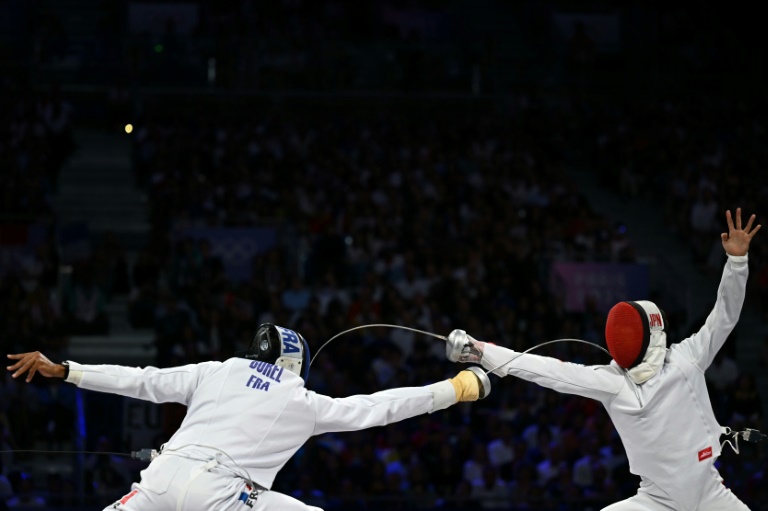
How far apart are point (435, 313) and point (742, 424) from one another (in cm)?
335

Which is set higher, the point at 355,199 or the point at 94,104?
the point at 94,104

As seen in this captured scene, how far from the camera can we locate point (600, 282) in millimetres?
13688

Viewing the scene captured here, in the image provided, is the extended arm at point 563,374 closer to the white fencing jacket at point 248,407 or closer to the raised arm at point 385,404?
the raised arm at point 385,404

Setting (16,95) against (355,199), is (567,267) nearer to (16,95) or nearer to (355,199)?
(355,199)

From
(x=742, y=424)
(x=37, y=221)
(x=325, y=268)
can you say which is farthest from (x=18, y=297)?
(x=742, y=424)

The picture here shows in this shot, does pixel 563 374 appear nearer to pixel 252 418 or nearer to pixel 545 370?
pixel 545 370

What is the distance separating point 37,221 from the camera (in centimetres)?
1420

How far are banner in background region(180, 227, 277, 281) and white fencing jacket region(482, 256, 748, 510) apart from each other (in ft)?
26.4

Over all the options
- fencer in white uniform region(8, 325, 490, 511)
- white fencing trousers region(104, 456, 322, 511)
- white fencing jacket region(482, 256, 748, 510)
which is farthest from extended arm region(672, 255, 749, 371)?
white fencing trousers region(104, 456, 322, 511)

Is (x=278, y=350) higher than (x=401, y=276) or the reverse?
higher

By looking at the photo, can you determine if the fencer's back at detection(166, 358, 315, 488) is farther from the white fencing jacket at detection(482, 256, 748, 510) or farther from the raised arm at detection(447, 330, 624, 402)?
the white fencing jacket at detection(482, 256, 748, 510)

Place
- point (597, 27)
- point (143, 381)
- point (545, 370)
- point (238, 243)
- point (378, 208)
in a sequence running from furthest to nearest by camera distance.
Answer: point (597, 27) → point (378, 208) → point (238, 243) → point (545, 370) → point (143, 381)

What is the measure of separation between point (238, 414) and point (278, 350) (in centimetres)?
40

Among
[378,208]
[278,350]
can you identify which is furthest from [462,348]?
A: [378,208]
